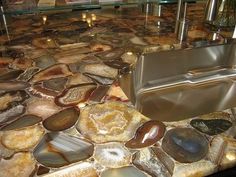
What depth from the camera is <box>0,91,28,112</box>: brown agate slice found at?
1.94 feet

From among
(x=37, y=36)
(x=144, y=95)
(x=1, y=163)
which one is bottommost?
(x=144, y=95)

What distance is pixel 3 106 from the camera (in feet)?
1.93

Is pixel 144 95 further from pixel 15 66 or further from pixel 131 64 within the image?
pixel 15 66

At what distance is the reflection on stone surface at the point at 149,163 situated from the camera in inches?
17.0

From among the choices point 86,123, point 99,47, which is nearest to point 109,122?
point 86,123

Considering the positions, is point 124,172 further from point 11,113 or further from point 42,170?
point 11,113

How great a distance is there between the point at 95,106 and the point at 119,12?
0.74 meters

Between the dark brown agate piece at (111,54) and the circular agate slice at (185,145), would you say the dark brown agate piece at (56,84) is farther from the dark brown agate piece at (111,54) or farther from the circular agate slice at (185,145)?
the circular agate slice at (185,145)

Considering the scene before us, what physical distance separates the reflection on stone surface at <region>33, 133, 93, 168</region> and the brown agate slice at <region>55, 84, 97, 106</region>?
0.11m

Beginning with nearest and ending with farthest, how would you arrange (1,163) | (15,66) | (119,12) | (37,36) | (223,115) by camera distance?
(1,163) → (223,115) → (15,66) → (37,36) → (119,12)

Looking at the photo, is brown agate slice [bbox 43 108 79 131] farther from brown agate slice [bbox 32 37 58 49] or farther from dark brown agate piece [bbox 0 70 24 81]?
brown agate slice [bbox 32 37 58 49]

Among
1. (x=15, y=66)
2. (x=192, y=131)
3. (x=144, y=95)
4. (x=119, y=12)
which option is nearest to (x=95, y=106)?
(x=192, y=131)

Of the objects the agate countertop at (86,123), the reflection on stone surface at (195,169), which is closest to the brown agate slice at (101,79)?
the agate countertop at (86,123)

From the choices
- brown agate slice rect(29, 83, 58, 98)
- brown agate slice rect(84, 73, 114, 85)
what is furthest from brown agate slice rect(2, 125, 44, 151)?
brown agate slice rect(84, 73, 114, 85)
